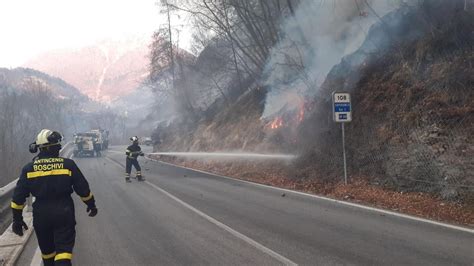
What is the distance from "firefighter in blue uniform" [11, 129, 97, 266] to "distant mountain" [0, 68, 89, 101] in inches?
4536

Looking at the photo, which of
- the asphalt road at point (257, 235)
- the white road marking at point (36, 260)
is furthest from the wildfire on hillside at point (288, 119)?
the white road marking at point (36, 260)

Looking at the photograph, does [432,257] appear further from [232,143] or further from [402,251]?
[232,143]

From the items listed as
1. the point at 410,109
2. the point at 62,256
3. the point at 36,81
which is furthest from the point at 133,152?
the point at 36,81

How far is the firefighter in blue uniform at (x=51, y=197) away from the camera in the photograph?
4629 mm

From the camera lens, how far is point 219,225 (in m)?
8.21

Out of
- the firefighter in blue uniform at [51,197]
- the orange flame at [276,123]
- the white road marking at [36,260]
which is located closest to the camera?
the firefighter in blue uniform at [51,197]

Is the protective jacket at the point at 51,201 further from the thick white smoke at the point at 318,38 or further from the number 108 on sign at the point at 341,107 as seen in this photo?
the thick white smoke at the point at 318,38

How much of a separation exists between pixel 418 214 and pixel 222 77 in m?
25.9

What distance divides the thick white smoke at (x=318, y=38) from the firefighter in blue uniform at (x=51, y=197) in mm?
14658

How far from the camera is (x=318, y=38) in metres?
19.7

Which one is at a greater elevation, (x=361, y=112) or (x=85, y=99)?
(x=85, y=99)

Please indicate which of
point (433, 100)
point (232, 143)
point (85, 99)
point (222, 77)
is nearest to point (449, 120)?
point (433, 100)

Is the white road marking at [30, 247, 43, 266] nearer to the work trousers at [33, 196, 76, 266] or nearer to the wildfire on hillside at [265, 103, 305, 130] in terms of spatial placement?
the work trousers at [33, 196, 76, 266]

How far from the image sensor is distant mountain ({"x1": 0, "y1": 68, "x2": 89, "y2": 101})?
116 m
